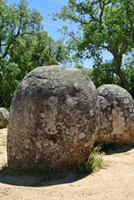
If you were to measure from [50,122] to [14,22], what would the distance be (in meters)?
20.9

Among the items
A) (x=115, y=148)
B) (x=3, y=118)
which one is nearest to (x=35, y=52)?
(x=3, y=118)

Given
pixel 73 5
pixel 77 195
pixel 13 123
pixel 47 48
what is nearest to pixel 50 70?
pixel 13 123

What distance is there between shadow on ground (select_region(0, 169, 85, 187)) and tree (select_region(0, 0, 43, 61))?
20.6 m

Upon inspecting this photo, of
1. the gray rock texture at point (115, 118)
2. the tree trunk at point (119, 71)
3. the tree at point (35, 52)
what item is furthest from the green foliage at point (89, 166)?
the tree at point (35, 52)

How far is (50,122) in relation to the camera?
4.51m

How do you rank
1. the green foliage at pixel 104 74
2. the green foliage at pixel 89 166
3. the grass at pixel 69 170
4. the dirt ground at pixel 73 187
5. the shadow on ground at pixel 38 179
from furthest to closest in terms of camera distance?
the green foliage at pixel 104 74 → the green foliage at pixel 89 166 → the grass at pixel 69 170 → the shadow on ground at pixel 38 179 → the dirt ground at pixel 73 187

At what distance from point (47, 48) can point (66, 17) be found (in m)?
10.9

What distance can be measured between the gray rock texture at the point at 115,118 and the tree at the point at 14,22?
18.0 m

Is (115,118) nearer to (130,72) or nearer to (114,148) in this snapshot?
(114,148)

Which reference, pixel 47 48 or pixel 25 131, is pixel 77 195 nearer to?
pixel 25 131

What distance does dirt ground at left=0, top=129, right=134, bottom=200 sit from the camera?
3.64 m

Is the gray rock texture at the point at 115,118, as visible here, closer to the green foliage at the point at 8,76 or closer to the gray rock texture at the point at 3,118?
the gray rock texture at the point at 3,118

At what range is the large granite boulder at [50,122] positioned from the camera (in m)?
4.52

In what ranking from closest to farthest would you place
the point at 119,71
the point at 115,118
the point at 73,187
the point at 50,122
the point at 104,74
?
the point at 73,187 → the point at 50,122 → the point at 115,118 → the point at 119,71 → the point at 104,74
